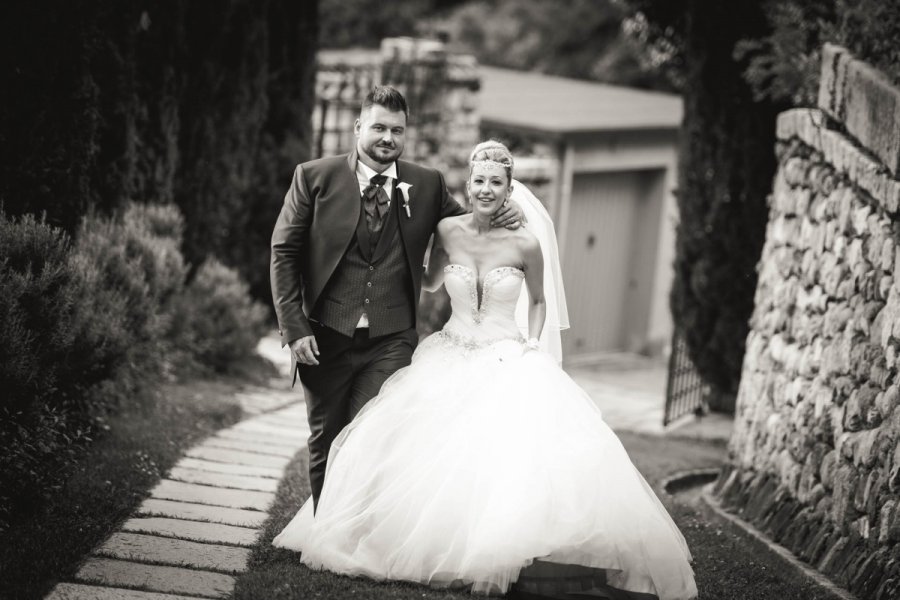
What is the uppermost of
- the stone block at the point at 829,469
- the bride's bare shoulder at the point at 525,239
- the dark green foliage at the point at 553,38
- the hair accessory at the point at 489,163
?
the dark green foliage at the point at 553,38

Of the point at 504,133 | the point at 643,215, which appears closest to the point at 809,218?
the point at 504,133

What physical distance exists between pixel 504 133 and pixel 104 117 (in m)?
7.36

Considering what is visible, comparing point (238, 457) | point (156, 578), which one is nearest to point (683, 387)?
point (238, 457)

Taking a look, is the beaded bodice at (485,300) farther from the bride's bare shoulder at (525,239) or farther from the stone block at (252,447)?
the stone block at (252,447)

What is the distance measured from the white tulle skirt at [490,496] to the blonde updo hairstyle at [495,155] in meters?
0.87

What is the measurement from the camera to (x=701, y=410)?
431 inches

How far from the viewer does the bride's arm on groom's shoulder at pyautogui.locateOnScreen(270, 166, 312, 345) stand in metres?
4.57

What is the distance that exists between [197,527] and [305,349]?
1117 millimetres

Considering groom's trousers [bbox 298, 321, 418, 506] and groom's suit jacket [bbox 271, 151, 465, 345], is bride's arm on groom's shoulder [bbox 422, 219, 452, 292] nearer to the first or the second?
groom's suit jacket [bbox 271, 151, 465, 345]

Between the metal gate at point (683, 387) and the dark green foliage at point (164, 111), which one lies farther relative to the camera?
the metal gate at point (683, 387)

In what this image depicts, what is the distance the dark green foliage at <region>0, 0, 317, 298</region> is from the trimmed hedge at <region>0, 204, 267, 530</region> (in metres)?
0.30

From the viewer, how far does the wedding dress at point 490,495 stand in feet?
13.9

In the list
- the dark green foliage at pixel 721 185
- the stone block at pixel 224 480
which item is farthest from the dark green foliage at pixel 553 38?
the stone block at pixel 224 480

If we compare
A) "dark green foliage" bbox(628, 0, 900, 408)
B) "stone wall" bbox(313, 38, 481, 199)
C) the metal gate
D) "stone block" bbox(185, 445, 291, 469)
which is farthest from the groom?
"stone wall" bbox(313, 38, 481, 199)
